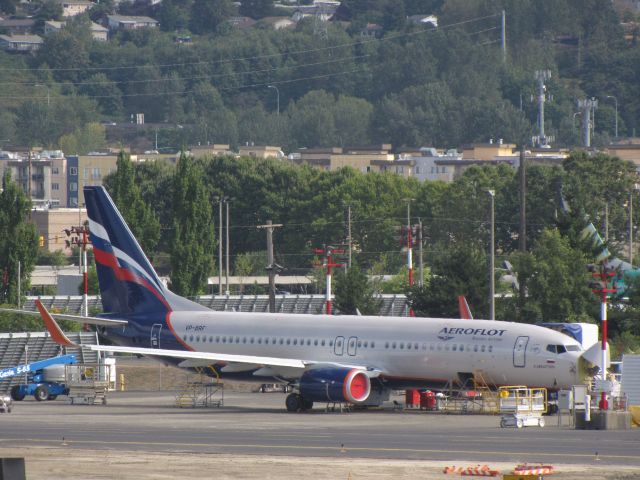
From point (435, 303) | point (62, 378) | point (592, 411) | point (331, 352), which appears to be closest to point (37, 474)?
point (592, 411)

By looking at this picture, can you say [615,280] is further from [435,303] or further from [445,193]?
[445,193]

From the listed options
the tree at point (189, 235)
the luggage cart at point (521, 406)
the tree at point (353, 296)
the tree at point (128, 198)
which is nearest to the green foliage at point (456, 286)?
the tree at point (353, 296)

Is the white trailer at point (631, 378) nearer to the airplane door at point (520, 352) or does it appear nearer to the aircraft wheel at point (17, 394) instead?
the airplane door at point (520, 352)

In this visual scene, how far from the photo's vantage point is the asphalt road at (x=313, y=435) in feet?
131

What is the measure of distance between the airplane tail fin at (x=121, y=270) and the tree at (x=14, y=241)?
131 feet

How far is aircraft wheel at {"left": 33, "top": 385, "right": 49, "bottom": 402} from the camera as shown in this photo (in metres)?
65.6

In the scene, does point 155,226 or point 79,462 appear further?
point 155,226

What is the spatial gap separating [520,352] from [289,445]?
14.8m

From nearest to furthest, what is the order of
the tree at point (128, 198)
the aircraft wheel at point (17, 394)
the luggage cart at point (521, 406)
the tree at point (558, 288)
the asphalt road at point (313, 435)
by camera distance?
the asphalt road at point (313, 435), the luggage cart at point (521, 406), the aircraft wheel at point (17, 394), the tree at point (558, 288), the tree at point (128, 198)

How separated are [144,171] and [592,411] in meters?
139

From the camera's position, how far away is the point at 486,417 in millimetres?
54625

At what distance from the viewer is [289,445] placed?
42344mm

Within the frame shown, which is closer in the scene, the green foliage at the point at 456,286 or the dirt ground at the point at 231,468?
the dirt ground at the point at 231,468

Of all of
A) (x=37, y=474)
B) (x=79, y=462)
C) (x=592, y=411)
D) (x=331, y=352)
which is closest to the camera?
(x=37, y=474)
